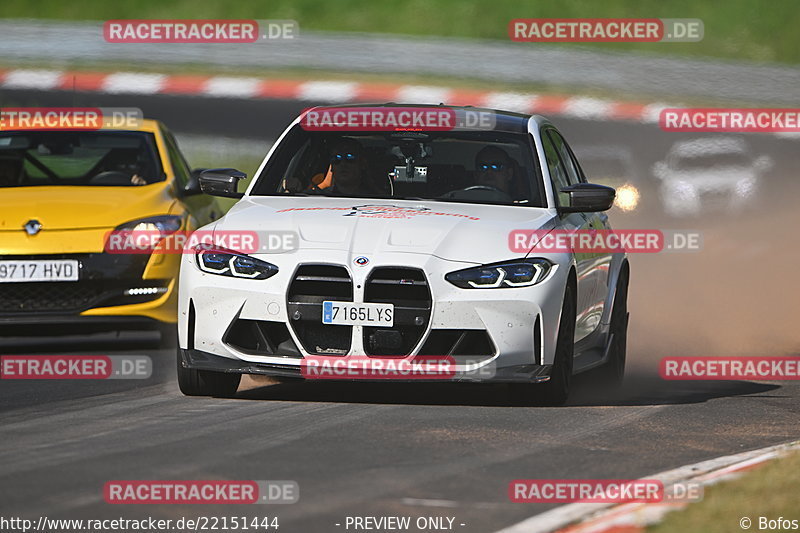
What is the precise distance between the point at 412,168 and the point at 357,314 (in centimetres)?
152

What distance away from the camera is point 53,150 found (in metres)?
12.6

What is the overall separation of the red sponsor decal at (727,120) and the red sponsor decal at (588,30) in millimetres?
4751

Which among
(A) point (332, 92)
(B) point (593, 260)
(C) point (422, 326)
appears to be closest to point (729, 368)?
(B) point (593, 260)

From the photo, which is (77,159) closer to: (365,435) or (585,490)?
(365,435)

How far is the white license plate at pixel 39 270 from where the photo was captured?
437 inches

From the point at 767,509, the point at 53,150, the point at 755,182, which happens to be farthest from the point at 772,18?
the point at 767,509

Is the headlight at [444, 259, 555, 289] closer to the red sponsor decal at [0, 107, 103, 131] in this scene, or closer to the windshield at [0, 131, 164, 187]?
the windshield at [0, 131, 164, 187]

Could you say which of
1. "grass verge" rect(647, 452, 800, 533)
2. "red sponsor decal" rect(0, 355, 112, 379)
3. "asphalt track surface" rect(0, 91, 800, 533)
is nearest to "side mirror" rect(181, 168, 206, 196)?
"asphalt track surface" rect(0, 91, 800, 533)

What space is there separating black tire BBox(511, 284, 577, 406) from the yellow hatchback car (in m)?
3.29

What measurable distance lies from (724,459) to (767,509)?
1375 mm

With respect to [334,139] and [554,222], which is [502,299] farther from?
[334,139]

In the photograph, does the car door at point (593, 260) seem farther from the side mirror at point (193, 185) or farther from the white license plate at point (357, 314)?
the side mirror at point (193, 185)

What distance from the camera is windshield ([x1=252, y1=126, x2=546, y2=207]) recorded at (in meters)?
9.72

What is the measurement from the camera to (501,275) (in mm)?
8664
